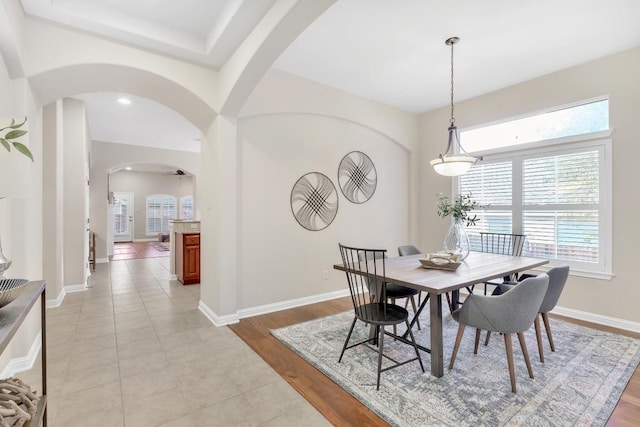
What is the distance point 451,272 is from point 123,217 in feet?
44.4

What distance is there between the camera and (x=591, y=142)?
3.60m

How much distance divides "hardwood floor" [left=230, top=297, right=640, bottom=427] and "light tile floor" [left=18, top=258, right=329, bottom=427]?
3.4 inches

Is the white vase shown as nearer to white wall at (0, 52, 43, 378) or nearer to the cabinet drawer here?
white wall at (0, 52, 43, 378)

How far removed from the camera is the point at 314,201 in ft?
14.2

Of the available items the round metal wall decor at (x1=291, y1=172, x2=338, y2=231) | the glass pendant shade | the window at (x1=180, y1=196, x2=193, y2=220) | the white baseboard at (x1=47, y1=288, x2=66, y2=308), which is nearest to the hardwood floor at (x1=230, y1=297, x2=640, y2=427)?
the round metal wall decor at (x1=291, y1=172, x2=338, y2=231)

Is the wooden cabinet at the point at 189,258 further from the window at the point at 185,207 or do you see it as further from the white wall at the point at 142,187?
the window at the point at 185,207

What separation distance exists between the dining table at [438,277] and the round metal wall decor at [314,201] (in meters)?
1.44

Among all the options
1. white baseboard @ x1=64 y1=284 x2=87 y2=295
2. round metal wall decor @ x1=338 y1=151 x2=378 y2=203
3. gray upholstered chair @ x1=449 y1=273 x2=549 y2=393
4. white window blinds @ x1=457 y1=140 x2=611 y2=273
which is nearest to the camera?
gray upholstered chair @ x1=449 y1=273 x2=549 y2=393

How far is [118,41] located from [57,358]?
114 inches

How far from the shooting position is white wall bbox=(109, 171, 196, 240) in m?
12.5

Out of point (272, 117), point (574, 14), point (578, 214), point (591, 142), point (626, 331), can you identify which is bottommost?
point (626, 331)

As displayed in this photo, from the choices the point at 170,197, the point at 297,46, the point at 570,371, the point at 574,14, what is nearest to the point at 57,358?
the point at 297,46

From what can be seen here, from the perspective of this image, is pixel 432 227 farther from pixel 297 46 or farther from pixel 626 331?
pixel 297 46

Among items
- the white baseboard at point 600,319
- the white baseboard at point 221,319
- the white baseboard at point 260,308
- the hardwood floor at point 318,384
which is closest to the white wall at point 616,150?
the white baseboard at point 600,319
